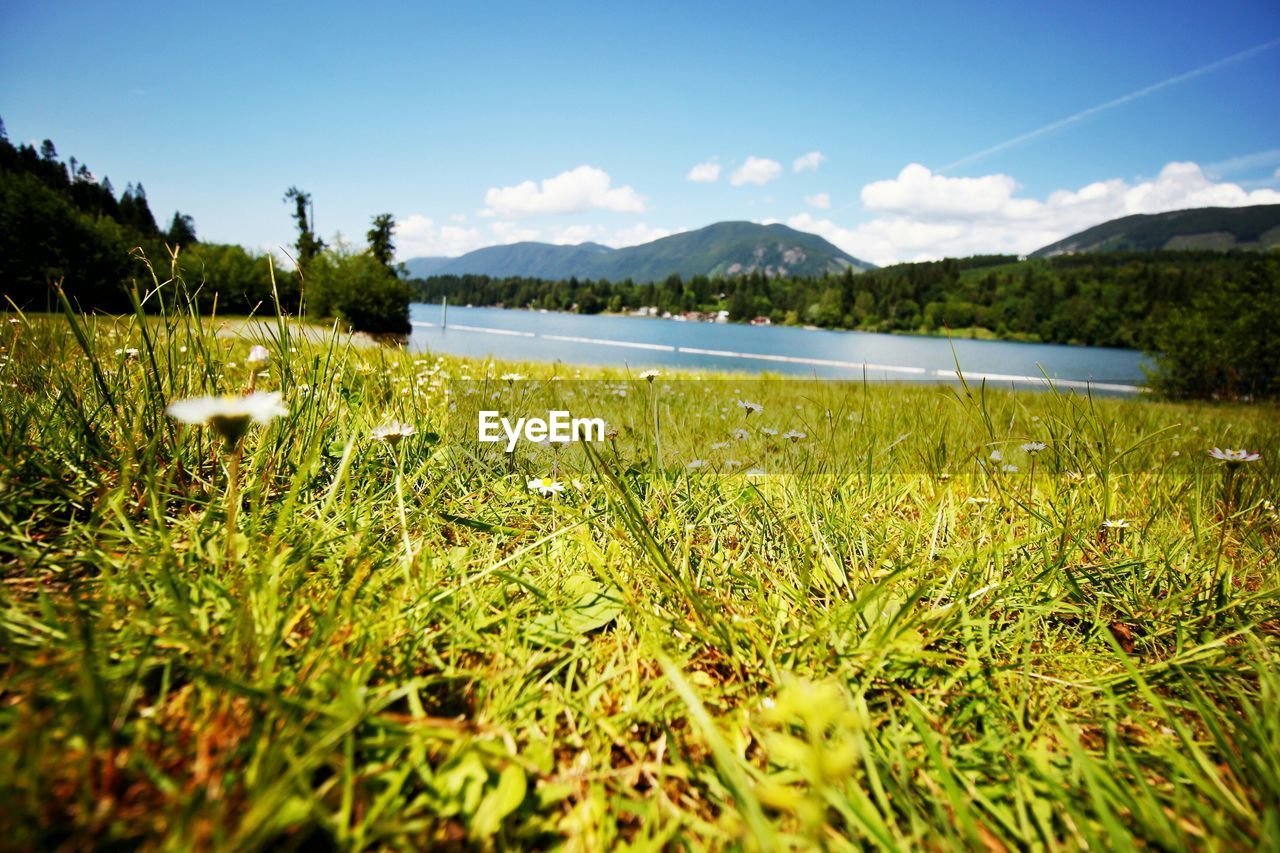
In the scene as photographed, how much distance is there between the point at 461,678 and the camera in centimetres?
97

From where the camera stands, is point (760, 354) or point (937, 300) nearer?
point (760, 354)

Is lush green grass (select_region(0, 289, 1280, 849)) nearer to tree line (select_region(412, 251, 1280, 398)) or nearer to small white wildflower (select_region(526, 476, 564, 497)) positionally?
small white wildflower (select_region(526, 476, 564, 497))

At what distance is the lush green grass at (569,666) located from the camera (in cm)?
65

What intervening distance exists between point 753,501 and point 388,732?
1315 millimetres

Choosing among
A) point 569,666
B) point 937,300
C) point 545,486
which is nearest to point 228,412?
point 569,666

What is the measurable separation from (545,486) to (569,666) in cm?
79

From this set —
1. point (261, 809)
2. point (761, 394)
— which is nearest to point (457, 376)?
point (761, 394)

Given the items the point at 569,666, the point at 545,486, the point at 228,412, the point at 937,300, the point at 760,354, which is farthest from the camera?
the point at 937,300

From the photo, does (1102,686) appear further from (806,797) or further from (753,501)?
(753,501)

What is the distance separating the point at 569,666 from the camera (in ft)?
3.38

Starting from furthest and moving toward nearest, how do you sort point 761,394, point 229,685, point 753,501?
point 761,394, point 753,501, point 229,685

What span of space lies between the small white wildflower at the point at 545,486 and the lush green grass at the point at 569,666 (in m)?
0.05

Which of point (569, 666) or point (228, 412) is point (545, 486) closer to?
point (569, 666)

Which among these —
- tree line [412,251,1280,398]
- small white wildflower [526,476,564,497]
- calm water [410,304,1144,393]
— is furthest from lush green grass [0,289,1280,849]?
tree line [412,251,1280,398]
